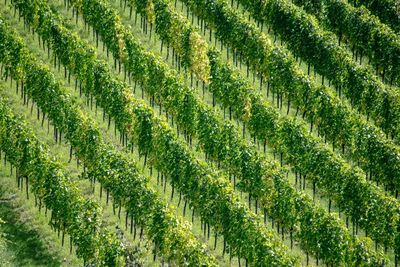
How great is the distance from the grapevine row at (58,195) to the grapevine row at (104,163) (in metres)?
2.59

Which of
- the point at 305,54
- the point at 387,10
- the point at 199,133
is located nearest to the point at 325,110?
the point at 305,54

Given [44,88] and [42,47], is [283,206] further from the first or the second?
[42,47]

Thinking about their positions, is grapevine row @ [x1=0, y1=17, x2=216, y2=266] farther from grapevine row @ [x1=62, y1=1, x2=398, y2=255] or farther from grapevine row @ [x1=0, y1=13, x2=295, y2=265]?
grapevine row @ [x1=62, y1=1, x2=398, y2=255]

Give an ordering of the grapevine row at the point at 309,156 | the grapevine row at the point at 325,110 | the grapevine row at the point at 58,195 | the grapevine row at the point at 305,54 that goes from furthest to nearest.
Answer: the grapevine row at the point at 305,54 → the grapevine row at the point at 325,110 → the grapevine row at the point at 309,156 → the grapevine row at the point at 58,195

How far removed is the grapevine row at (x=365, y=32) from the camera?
69812 millimetres

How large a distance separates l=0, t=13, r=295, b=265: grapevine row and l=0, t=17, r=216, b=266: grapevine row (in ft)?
9.30

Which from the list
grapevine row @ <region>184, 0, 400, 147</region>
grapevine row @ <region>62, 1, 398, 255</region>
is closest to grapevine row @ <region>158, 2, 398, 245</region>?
grapevine row @ <region>62, 1, 398, 255</region>

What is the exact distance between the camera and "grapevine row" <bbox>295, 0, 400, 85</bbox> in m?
69.8

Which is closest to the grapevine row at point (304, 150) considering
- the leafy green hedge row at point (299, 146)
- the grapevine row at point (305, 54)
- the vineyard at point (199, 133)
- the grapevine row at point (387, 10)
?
the leafy green hedge row at point (299, 146)

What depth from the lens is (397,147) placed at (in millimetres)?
58969

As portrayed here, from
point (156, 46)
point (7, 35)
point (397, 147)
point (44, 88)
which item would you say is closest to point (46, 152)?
point (44, 88)

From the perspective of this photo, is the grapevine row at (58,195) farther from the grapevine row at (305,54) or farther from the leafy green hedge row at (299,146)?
the grapevine row at (305,54)

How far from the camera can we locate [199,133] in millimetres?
59500

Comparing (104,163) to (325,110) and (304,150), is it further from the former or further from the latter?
(325,110)
